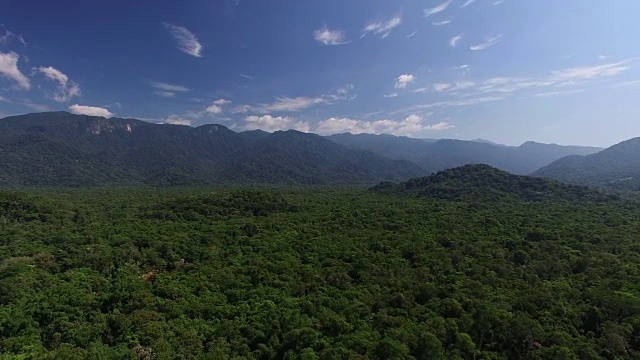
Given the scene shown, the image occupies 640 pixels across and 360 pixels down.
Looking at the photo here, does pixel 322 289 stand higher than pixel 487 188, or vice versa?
pixel 487 188

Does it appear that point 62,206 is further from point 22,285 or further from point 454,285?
point 454,285

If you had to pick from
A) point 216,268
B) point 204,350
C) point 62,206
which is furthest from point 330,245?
point 62,206

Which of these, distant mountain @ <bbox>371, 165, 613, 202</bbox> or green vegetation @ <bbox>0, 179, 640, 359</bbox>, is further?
distant mountain @ <bbox>371, 165, 613, 202</bbox>

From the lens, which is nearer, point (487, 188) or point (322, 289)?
point (322, 289)

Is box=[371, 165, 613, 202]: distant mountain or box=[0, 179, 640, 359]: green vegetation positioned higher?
box=[371, 165, 613, 202]: distant mountain
